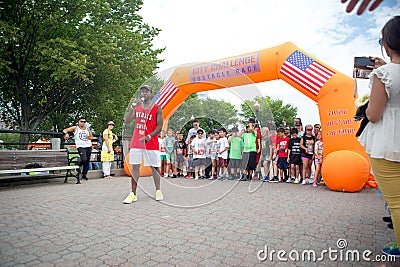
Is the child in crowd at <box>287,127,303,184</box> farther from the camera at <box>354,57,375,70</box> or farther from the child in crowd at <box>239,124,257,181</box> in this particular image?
the camera at <box>354,57,375,70</box>

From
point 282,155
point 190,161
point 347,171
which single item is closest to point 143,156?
point 190,161

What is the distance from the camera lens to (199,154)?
296 inches

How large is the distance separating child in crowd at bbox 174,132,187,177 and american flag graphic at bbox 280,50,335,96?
302 cm

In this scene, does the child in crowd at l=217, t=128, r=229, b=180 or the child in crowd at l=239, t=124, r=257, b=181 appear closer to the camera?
the child in crowd at l=239, t=124, r=257, b=181

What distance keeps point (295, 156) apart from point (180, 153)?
301 centimetres

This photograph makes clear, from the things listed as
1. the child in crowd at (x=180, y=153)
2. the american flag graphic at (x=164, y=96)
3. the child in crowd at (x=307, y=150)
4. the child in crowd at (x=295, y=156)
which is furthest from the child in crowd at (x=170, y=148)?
the child in crowd at (x=307, y=150)

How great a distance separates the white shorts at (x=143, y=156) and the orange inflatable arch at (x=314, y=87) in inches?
35.0

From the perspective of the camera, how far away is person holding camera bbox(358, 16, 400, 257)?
1969 millimetres

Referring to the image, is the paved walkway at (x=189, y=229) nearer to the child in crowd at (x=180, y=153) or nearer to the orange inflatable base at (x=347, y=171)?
the orange inflatable base at (x=347, y=171)

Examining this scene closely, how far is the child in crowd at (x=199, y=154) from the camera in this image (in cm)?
719

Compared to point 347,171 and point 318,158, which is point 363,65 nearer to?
point 347,171

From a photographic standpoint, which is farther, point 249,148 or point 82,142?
point 82,142

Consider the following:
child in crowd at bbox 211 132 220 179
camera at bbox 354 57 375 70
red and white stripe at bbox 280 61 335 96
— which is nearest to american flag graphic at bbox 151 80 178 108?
child in crowd at bbox 211 132 220 179

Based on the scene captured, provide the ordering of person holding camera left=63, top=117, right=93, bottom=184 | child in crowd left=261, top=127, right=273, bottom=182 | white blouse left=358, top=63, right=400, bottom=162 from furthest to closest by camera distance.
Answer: person holding camera left=63, top=117, right=93, bottom=184 < child in crowd left=261, top=127, right=273, bottom=182 < white blouse left=358, top=63, right=400, bottom=162
